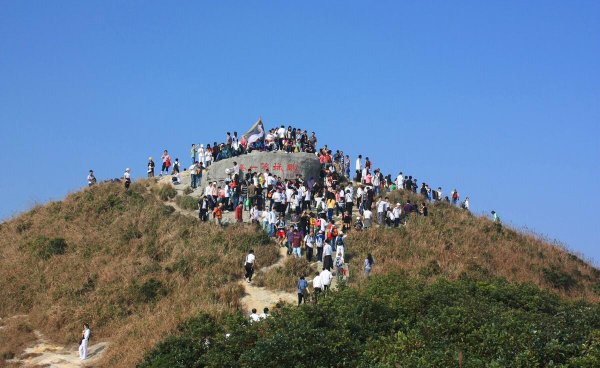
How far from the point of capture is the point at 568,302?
2359cm

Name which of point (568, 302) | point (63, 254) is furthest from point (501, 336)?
point (63, 254)

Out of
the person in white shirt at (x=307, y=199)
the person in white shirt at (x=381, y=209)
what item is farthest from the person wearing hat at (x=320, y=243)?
the person in white shirt at (x=307, y=199)

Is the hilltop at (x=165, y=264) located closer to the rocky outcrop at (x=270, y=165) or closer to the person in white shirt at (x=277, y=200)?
the person in white shirt at (x=277, y=200)

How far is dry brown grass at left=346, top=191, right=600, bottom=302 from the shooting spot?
93.1 feet

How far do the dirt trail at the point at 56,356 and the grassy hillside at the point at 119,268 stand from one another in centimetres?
54

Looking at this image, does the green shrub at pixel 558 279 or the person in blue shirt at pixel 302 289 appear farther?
the green shrub at pixel 558 279

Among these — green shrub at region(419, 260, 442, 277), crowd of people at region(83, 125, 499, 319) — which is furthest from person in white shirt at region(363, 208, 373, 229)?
green shrub at region(419, 260, 442, 277)

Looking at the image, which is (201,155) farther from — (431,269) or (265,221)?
(431,269)

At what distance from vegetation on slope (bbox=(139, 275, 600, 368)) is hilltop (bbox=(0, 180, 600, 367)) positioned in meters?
3.08

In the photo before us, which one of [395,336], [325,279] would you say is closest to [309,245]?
[325,279]

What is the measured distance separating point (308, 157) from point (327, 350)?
21.5m

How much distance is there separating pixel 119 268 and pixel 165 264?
1899mm

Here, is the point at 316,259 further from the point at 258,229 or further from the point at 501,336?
the point at 501,336

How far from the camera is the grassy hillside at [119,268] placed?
1019 inches
